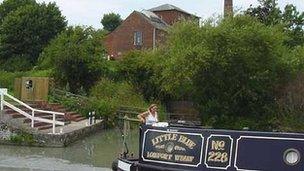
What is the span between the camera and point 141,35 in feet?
216

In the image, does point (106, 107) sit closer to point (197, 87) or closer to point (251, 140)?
point (197, 87)

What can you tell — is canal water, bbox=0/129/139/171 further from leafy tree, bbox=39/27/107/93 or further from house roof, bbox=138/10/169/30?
house roof, bbox=138/10/169/30

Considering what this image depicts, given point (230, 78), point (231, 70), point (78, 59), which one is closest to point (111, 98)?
point (78, 59)

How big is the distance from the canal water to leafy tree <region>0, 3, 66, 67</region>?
39.9 metres

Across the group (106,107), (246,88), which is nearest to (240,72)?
(246,88)

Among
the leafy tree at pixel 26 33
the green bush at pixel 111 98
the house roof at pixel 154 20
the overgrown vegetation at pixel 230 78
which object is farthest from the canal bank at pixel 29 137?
the house roof at pixel 154 20

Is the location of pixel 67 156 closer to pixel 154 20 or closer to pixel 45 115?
pixel 45 115

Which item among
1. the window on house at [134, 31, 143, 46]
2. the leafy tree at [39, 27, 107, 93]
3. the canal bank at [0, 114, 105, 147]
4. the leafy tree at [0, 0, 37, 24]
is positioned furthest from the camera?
the leafy tree at [0, 0, 37, 24]

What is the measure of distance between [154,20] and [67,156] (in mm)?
50647

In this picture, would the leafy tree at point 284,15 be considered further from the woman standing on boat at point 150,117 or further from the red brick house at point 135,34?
the woman standing on boat at point 150,117

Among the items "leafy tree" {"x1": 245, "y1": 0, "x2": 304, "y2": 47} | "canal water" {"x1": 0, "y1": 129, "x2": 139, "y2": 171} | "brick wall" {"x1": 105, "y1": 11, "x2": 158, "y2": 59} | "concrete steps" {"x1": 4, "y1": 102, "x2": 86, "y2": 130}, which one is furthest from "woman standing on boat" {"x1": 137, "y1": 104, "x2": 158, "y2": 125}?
"brick wall" {"x1": 105, "y1": 11, "x2": 158, "y2": 59}

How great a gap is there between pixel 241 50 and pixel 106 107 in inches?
316

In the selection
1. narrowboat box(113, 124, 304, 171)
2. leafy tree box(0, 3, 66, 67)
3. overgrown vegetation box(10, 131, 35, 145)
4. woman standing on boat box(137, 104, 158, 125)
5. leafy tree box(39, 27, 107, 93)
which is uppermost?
leafy tree box(0, 3, 66, 67)

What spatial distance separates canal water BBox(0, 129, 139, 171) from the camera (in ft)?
54.7
